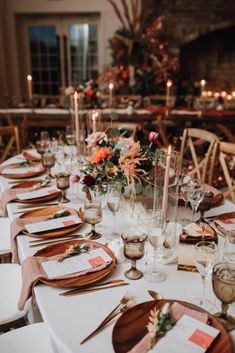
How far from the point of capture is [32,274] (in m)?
0.97

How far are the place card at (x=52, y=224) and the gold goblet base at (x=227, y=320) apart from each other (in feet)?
2.12

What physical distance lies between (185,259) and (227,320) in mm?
229

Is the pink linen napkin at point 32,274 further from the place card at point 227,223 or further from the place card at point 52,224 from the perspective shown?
the place card at point 227,223

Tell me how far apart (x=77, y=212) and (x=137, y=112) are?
98.9 inches

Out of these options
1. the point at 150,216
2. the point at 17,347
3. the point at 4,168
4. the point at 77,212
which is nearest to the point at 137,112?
the point at 4,168

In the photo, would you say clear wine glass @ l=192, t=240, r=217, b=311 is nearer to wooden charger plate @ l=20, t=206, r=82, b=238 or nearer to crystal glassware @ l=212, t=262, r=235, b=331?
crystal glassware @ l=212, t=262, r=235, b=331

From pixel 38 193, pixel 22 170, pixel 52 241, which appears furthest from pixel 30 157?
pixel 52 241

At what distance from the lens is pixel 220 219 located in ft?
4.42

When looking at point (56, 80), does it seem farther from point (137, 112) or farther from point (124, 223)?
point (124, 223)

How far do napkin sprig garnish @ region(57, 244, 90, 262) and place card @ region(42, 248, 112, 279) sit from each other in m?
0.01

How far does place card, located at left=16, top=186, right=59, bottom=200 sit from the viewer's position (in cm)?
158

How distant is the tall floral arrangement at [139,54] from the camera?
17.3 feet

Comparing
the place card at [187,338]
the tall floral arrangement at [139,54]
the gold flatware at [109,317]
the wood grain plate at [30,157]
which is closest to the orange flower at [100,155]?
the gold flatware at [109,317]

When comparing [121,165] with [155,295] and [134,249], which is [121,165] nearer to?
[134,249]
